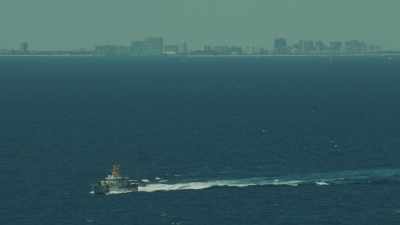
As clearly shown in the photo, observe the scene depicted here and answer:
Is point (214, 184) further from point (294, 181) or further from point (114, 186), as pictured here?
point (114, 186)

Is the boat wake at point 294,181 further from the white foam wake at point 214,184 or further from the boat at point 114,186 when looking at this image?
the boat at point 114,186

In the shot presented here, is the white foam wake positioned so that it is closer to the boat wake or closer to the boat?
the boat wake

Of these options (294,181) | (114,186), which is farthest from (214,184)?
(114,186)

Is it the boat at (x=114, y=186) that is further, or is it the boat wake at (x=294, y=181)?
the boat wake at (x=294, y=181)

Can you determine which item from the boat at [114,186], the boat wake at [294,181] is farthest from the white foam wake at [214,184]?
the boat at [114,186]

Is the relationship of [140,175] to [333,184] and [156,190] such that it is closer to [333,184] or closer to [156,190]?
[156,190]

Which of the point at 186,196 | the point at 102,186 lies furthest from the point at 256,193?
the point at 102,186
